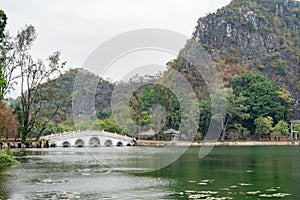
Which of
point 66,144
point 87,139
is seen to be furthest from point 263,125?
point 66,144

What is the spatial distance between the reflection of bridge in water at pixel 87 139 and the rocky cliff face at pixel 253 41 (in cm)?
2320

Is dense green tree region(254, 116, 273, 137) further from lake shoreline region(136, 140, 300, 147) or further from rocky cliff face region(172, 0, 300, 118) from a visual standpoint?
rocky cliff face region(172, 0, 300, 118)

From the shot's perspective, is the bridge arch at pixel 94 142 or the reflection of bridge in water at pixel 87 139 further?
the bridge arch at pixel 94 142

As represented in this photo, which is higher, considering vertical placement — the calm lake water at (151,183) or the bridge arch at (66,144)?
the bridge arch at (66,144)

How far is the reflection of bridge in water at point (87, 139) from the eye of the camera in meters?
48.8

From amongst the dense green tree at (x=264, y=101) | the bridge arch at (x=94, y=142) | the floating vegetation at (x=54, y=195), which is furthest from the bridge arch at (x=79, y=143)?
the floating vegetation at (x=54, y=195)

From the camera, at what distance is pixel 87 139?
51625 millimetres

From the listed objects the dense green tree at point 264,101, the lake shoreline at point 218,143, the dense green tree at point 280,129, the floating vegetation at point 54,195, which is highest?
the dense green tree at point 264,101

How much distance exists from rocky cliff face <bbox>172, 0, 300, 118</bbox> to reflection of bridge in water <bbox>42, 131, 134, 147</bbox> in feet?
76.1

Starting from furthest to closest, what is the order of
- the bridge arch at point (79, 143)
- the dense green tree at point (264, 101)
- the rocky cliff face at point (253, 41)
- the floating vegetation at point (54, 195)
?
the rocky cliff face at point (253, 41)
the dense green tree at point (264, 101)
the bridge arch at point (79, 143)
the floating vegetation at point (54, 195)

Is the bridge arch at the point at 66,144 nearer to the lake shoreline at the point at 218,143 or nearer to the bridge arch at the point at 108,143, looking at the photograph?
the bridge arch at the point at 108,143

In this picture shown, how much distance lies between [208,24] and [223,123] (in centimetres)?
3048

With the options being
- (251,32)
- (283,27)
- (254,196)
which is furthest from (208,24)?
(254,196)

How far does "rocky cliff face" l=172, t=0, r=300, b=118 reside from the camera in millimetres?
74625
